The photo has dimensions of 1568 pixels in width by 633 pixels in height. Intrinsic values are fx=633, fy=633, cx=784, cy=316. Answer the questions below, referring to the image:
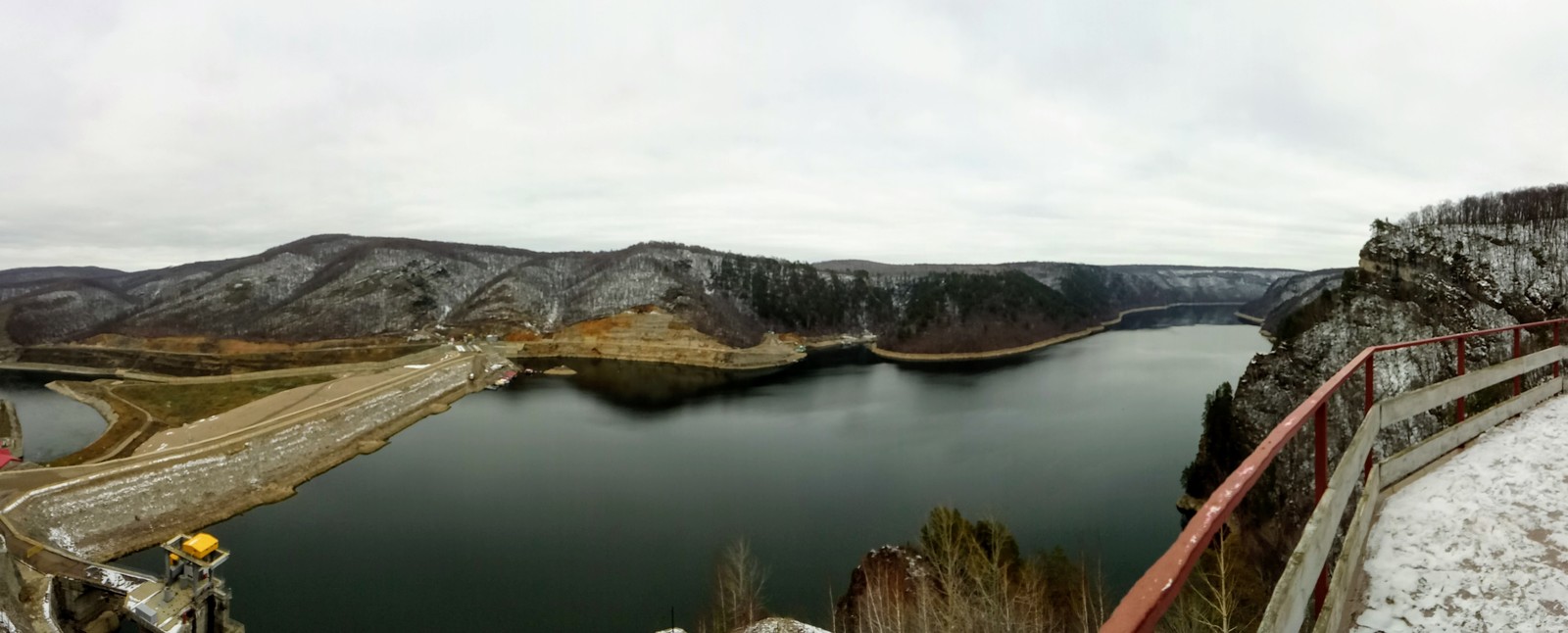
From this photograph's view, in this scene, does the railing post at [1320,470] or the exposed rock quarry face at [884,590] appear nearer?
the railing post at [1320,470]

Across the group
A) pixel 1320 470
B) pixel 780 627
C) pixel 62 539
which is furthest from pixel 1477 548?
pixel 62 539

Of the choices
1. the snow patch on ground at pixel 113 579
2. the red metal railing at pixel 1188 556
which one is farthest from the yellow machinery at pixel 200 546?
the red metal railing at pixel 1188 556

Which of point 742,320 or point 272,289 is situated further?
point 272,289

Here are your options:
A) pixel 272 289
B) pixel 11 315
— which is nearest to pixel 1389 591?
pixel 272 289

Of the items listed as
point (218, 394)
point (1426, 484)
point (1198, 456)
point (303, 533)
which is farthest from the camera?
point (218, 394)

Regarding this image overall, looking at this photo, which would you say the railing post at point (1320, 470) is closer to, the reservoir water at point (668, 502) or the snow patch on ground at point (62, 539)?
the reservoir water at point (668, 502)

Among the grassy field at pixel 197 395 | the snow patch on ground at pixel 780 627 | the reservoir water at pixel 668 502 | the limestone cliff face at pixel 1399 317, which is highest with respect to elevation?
the limestone cliff face at pixel 1399 317

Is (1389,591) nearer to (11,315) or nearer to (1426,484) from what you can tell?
(1426,484)
